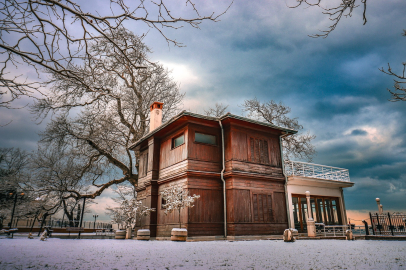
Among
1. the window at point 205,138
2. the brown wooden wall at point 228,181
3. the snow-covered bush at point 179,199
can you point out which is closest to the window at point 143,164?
the brown wooden wall at point 228,181

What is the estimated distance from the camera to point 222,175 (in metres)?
15.1

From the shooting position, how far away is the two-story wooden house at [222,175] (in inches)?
566

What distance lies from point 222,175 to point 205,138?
249cm

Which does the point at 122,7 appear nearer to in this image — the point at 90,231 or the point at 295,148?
the point at 295,148

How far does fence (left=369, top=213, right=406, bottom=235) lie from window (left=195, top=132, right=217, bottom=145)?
10171 millimetres

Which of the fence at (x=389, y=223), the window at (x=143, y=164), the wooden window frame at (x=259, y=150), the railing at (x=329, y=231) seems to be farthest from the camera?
the window at (x=143, y=164)

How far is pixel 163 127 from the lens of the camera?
640 inches

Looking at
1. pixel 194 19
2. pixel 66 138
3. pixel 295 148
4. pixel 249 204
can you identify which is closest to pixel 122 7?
pixel 194 19

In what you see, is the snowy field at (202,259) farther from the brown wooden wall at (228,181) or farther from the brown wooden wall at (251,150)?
the brown wooden wall at (251,150)

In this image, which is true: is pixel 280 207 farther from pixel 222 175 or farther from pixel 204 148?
pixel 204 148

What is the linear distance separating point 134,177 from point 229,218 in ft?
39.3

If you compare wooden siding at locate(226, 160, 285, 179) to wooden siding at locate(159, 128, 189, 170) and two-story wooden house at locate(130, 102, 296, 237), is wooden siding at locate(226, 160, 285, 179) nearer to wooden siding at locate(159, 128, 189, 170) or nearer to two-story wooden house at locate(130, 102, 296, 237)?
two-story wooden house at locate(130, 102, 296, 237)

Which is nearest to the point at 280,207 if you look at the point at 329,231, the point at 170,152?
the point at 329,231

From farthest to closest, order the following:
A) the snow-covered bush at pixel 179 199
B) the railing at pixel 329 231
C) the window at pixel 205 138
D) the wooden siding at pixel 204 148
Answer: the window at pixel 205 138 < the railing at pixel 329 231 < the wooden siding at pixel 204 148 < the snow-covered bush at pixel 179 199
